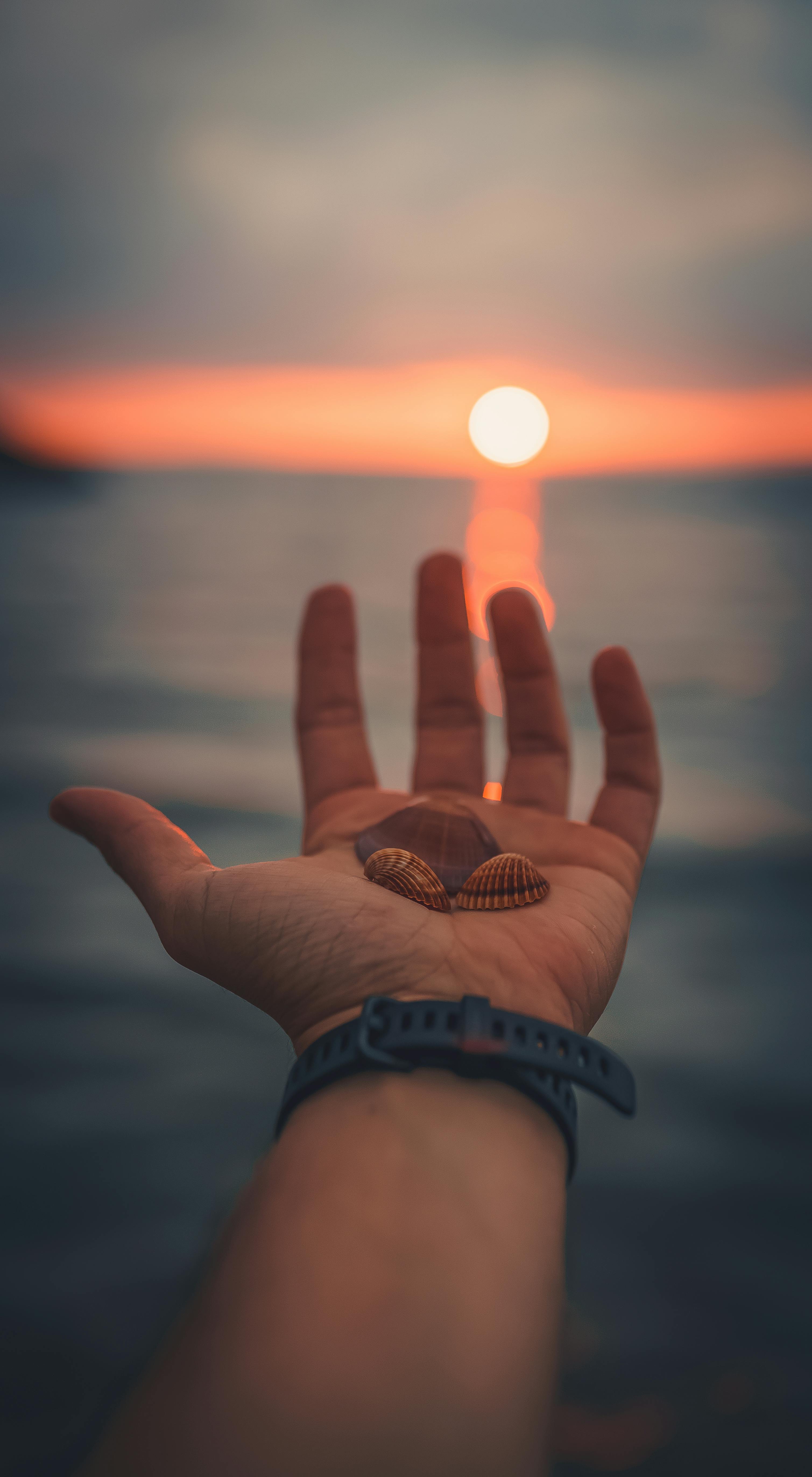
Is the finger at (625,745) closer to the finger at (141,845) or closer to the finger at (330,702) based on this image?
the finger at (330,702)

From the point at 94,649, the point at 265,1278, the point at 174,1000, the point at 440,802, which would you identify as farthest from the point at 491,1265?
the point at 94,649

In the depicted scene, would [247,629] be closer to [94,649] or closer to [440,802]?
[94,649]

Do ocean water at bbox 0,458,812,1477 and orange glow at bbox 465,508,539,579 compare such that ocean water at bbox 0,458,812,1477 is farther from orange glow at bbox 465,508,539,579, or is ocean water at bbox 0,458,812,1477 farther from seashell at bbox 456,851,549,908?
orange glow at bbox 465,508,539,579

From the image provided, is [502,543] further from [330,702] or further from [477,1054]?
[477,1054]

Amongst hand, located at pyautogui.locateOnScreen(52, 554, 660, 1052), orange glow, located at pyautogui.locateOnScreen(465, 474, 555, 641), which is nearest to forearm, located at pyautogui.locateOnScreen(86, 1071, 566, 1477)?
hand, located at pyautogui.locateOnScreen(52, 554, 660, 1052)

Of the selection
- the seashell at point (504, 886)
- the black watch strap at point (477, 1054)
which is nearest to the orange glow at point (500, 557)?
the seashell at point (504, 886)

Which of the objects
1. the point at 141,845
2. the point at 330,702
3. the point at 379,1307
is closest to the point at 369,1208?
the point at 379,1307
